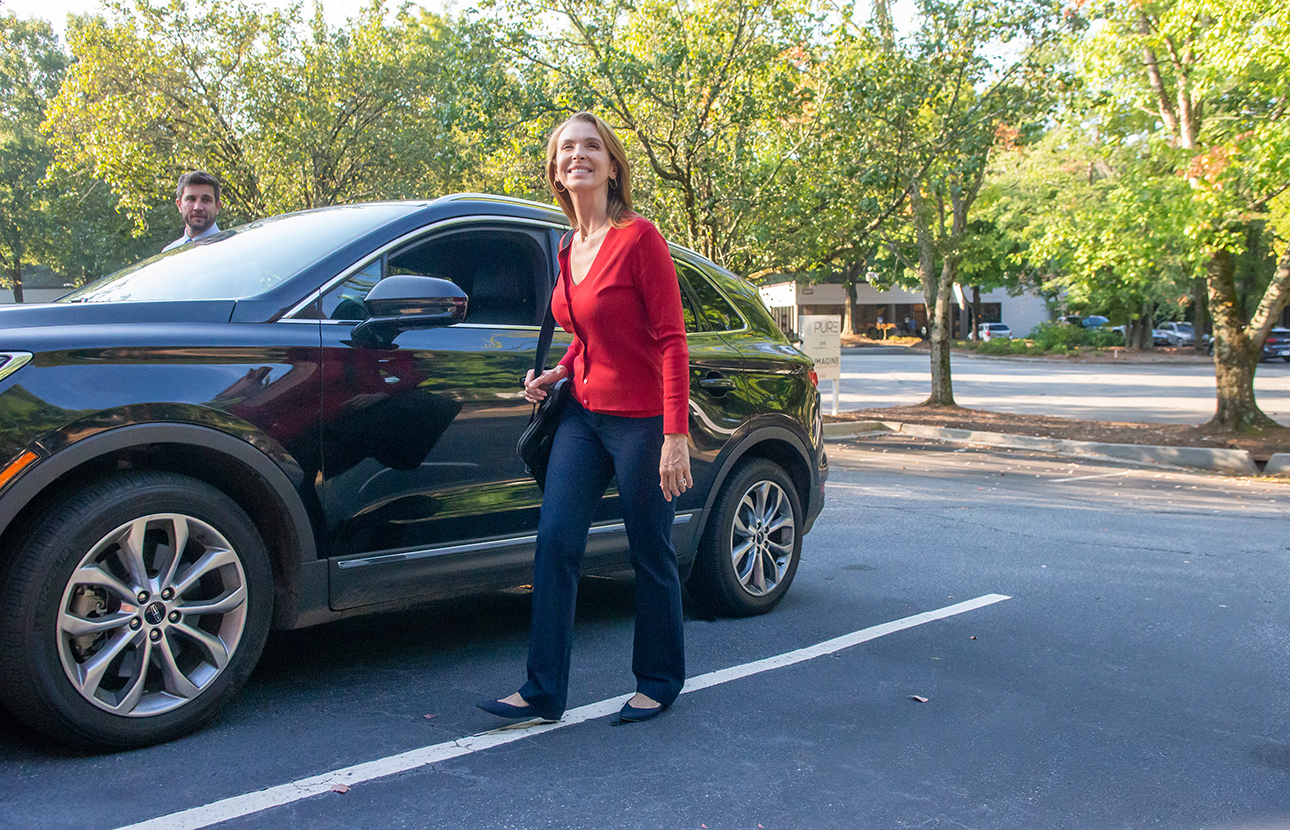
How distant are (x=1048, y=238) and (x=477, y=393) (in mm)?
14695

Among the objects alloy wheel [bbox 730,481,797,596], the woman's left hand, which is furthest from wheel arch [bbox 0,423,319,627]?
alloy wheel [bbox 730,481,797,596]

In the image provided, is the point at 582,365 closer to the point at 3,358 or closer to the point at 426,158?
the point at 3,358

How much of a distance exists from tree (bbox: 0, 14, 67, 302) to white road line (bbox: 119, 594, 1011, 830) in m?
37.6

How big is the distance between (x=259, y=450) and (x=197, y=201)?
10.8ft

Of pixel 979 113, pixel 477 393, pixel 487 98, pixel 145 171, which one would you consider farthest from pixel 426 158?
pixel 477 393

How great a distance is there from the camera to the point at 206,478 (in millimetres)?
3340

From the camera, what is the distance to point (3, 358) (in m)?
2.92

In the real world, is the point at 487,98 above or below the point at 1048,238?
above

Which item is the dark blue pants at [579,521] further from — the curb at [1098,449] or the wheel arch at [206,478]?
the curb at [1098,449]

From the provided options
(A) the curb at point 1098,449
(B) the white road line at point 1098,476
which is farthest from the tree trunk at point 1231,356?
(B) the white road line at point 1098,476

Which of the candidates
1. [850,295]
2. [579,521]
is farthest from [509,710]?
[850,295]

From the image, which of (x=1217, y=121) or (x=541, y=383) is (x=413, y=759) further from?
(x=1217, y=121)

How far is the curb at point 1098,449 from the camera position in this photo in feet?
41.0

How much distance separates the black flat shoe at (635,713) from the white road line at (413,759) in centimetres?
10
